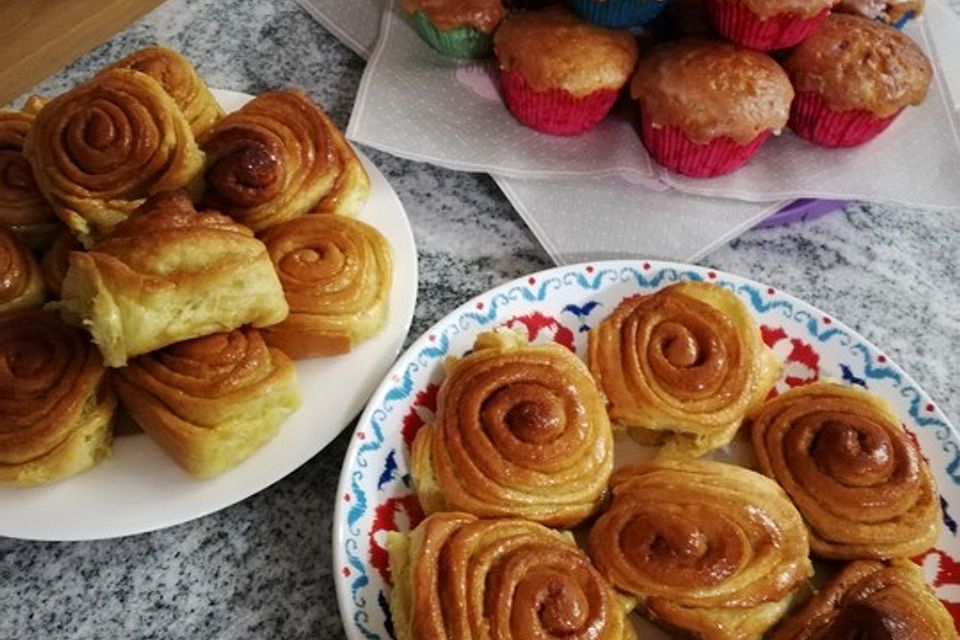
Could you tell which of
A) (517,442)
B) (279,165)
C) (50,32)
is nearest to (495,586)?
(517,442)

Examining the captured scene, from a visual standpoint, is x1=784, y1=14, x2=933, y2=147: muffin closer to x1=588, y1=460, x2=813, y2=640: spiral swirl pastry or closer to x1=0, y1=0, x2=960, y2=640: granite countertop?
x1=0, y1=0, x2=960, y2=640: granite countertop

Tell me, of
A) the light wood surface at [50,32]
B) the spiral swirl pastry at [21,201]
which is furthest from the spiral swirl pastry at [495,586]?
the light wood surface at [50,32]

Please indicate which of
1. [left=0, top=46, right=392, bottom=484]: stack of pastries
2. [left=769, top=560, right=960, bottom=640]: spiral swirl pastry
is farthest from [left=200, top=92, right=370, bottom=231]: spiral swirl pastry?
[left=769, top=560, right=960, bottom=640]: spiral swirl pastry

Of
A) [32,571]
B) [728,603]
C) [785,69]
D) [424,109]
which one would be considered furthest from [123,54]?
[728,603]

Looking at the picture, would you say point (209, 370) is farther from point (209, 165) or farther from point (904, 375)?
point (904, 375)

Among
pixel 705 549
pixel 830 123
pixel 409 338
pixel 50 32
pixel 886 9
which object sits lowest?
pixel 50 32

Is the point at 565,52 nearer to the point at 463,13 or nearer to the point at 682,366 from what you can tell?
the point at 463,13
